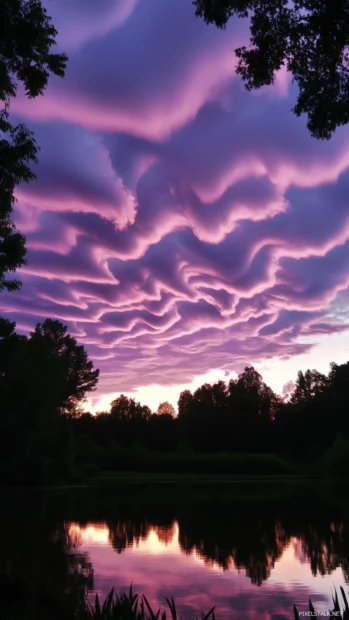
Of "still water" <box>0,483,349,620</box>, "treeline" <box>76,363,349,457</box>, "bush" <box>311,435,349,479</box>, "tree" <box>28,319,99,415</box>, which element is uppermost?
"tree" <box>28,319,99,415</box>

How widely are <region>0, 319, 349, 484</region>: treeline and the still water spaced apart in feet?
64.8

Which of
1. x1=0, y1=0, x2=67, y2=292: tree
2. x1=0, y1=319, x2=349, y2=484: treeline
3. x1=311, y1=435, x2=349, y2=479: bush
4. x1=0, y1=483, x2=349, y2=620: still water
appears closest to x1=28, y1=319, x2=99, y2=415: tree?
x1=0, y1=319, x2=349, y2=484: treeline

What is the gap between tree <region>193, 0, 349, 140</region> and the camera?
443 inches

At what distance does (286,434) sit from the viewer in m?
74.2

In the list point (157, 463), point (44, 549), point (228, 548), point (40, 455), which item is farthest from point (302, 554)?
point (157, 463)

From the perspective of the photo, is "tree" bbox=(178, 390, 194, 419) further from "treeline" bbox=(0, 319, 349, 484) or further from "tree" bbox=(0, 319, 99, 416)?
"tree" bbox=(0, 319, 99, 416)

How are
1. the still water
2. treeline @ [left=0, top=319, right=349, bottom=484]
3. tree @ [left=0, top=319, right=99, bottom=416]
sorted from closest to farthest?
the still water
treeline @ [left=0, top=319, right=349, bottom=484]
tree @ [left=0, top=319, right=99, bottom=416]

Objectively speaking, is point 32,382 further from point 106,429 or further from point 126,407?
point 126,407

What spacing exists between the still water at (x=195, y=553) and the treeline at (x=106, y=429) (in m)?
19.8

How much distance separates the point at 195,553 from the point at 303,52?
36.0ft

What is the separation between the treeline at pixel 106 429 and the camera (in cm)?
4188

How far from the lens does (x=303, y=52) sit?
40.3ft

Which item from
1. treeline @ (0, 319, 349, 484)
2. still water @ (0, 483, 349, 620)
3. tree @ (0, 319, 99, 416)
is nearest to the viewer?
still water @ (0, 483, 349, 620)

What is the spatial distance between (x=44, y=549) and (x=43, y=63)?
34.5ft
